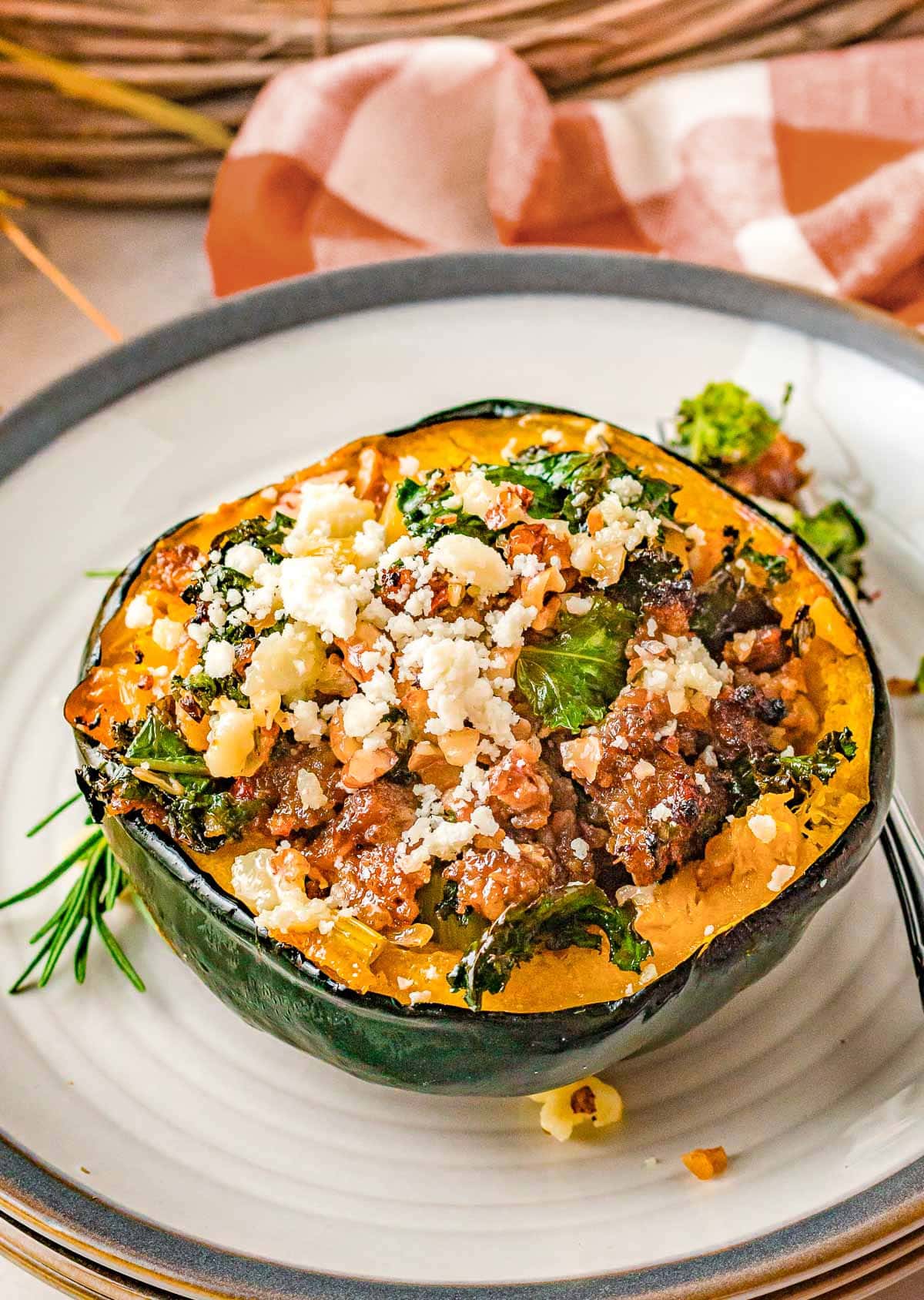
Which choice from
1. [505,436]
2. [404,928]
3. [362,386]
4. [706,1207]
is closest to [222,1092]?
[404,928]

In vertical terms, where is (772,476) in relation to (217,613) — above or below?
below

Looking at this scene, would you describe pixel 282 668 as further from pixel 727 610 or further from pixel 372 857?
pixel 727 610

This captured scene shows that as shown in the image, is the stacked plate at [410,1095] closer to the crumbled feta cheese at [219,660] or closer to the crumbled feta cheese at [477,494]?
the crumbled feta cheese at [219,660]

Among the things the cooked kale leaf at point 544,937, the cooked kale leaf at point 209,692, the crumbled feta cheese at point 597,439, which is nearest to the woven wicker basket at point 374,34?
the crumbled feta cheese at point 597,439

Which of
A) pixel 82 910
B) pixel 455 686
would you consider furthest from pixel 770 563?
pixel 82 910

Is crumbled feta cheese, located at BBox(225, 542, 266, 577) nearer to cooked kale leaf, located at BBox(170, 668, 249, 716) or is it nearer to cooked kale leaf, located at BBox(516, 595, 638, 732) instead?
cooked kale leaf, located at BBox(170, 668, 249, 716)

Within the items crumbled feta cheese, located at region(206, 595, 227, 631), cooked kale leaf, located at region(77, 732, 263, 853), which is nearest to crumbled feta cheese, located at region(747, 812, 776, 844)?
cooked kale leaf, located at region(77, 732, 263, 853)
